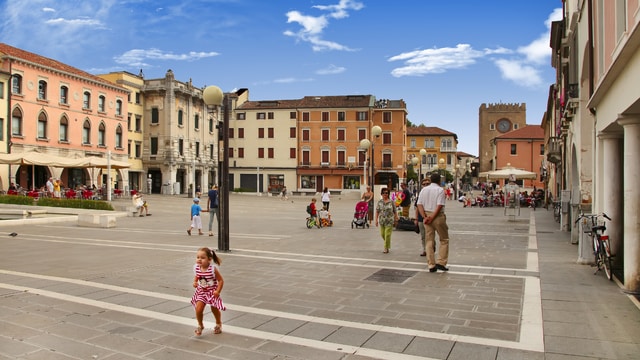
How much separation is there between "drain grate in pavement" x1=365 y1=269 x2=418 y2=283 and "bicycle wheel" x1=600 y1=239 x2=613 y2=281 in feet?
10.5

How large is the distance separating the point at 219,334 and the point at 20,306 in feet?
10.3

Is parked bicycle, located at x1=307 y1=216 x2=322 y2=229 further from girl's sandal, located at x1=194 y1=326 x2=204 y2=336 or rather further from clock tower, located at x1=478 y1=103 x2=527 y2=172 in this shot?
clock tower, located at x1=478 y1=103 x2=527 y2=172

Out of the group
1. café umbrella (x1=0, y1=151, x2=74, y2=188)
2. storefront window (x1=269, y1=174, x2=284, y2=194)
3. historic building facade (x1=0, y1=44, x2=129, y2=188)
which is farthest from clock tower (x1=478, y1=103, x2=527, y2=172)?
café umbrella (x1=0, y1=151, x2=74, y2=188)

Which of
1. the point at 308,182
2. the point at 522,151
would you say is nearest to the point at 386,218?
the point at 308,182

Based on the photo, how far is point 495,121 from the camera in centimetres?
10531

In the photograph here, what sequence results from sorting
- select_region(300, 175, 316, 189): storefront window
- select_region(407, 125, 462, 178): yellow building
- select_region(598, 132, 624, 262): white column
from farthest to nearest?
select_region(407, 125, 462, 178): yellow building → select_region(300, 175, 316, 189): storefront window → select_region(598, 132, 624, 262): white column

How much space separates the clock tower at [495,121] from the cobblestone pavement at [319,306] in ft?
316

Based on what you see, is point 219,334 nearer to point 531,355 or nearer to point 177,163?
point 531,355

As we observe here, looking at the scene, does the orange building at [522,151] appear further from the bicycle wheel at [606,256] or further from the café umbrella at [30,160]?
the bicycle wheel at [606,256]

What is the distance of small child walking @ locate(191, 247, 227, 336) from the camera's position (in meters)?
5.34

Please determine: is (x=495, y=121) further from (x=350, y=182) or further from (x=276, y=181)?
(x=276, y=181)

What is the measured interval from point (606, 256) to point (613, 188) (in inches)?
57.3

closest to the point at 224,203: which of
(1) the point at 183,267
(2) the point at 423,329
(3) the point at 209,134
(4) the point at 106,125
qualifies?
(1) the point at 183,267

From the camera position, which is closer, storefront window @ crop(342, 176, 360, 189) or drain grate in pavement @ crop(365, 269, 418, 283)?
drain grate in pavement @ crop(365, 269, 418, 283)
